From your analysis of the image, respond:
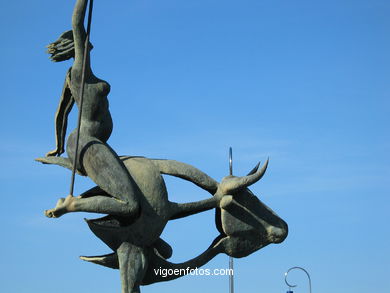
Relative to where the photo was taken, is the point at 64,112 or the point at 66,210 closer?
the point at 66,210

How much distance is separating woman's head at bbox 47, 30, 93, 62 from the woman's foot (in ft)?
7.49

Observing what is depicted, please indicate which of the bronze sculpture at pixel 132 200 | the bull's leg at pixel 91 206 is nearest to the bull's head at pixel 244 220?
the bronze sculpture at pixel 132 200

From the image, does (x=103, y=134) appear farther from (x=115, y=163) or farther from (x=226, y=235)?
(x=226, y=235)

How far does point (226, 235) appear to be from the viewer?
1321cm

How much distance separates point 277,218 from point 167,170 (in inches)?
77.3

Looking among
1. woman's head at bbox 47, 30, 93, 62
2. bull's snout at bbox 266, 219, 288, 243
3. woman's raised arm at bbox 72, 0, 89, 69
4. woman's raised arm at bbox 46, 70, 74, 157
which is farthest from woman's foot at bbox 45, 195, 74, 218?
bull's snout at bbox 266, 219, 288, 243

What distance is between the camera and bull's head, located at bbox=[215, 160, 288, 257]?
13.1 m

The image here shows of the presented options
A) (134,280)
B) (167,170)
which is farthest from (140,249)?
(167,170)

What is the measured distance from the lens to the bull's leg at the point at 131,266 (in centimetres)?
1236

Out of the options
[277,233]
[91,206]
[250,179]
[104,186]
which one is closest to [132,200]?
[104,186]

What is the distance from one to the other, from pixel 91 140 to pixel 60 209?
117cm

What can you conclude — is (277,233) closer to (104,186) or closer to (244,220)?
(244,220)

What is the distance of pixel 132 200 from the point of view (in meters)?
12.2

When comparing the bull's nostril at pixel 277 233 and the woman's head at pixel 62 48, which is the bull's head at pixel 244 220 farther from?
the woman's head at pixel 62 48
